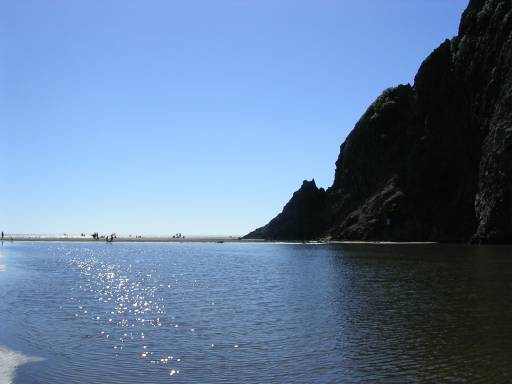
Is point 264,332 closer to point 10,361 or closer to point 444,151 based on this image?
point 10,361

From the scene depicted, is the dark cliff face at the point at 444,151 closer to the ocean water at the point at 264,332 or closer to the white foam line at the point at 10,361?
the ocean water at the point at 264,332

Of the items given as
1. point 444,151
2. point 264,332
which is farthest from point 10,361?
point 444,151

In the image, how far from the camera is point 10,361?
21312 mm

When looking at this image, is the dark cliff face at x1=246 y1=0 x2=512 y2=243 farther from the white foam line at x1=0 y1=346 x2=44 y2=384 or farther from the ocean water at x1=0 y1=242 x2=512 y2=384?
the white foam line at x1=0 y1=346 x2=44 y2=384

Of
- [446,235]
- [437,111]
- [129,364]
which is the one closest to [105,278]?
[129,364]

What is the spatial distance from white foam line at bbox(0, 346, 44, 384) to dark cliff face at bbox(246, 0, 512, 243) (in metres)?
Result: 97.1

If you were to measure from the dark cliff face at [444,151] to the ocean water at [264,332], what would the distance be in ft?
219

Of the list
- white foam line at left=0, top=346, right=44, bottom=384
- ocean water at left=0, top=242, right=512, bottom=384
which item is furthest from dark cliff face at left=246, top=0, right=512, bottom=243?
white foam line at left=0, top=346, right=44, bottom=384

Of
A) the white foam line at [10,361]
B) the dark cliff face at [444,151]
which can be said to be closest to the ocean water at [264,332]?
the white foam line at [10,361]

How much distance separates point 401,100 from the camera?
179 metres

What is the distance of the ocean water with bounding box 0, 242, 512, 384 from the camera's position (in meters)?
19.6

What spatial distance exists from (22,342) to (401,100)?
560ft

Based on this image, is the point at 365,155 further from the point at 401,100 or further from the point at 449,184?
the point at 449,184

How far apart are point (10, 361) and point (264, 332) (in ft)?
40.0
